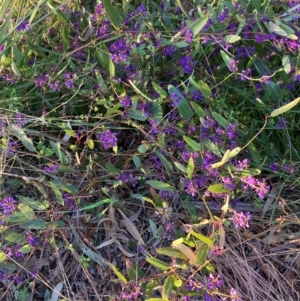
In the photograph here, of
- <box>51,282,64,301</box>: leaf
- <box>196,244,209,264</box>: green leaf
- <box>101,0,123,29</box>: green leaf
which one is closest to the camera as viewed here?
<box>196,244,209,264</box>: green leaf

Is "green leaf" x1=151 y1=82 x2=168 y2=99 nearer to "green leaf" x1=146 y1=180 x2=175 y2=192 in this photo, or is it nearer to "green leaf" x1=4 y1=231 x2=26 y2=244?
"green leaf" x1=146 y1=180 x2=175 y2=192

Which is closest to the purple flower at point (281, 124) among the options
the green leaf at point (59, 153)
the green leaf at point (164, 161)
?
the green leaf at point (164, 161)

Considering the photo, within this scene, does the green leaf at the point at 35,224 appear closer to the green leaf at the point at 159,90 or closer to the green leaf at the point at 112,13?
the green leaf at the point at 159,90

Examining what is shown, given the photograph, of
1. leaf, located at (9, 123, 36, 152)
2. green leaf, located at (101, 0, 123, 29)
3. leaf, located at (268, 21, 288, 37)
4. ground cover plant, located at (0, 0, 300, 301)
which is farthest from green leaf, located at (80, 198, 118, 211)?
leaf, located at (268, 21, 288, 37)

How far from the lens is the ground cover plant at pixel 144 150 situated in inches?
51.1

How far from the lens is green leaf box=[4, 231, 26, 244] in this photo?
128cm

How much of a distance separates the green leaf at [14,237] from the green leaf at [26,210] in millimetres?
74

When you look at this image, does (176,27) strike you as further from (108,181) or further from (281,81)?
(108,181)

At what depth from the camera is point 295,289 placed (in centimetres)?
140

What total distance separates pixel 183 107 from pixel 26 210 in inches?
20.0

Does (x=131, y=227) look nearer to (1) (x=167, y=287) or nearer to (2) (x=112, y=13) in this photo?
(1) (x=167, y=287)

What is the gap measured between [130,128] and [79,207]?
0.92 ft

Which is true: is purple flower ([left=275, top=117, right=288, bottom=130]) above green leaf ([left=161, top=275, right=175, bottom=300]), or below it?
above

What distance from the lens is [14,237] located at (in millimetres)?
1285
